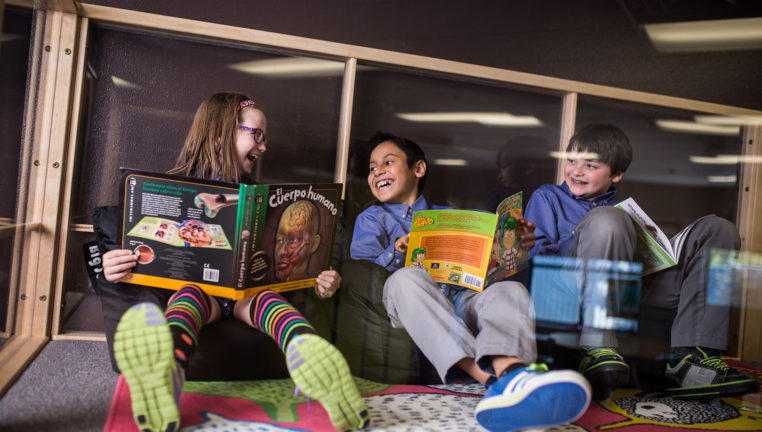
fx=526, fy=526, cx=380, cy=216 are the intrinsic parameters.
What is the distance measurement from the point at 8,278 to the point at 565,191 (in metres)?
1.13

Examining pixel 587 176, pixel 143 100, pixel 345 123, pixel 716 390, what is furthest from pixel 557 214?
pixel 143 100

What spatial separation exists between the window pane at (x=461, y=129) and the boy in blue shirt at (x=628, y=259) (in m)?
0.10

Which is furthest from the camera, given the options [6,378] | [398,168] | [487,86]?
[487,86]

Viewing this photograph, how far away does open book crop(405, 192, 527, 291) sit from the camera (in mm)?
973

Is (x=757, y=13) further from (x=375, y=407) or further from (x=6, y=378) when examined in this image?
(x=6, y=378)

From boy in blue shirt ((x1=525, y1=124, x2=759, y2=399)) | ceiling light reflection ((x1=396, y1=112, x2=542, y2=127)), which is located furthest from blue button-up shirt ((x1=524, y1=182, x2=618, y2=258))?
ceiling light reflection ((x1=396, y1=112, x2=542, y2=127))

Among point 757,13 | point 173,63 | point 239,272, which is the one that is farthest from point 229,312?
point 757,13

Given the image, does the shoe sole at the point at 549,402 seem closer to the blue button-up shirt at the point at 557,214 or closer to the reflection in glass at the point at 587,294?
the reflection in glass at the point at 587,294

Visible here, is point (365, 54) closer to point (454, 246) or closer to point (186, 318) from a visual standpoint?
point (454, 246)

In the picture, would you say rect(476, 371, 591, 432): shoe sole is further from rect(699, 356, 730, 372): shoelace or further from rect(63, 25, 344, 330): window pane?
rect(63, 25, 344, 330): window pane

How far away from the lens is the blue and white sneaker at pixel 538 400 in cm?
72

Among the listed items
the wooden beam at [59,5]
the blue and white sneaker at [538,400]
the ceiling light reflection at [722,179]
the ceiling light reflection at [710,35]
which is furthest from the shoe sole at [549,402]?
the wooden beam at [59,5]

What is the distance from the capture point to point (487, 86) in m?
1.31

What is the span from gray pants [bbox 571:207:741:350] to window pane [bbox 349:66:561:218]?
0.19 metres
